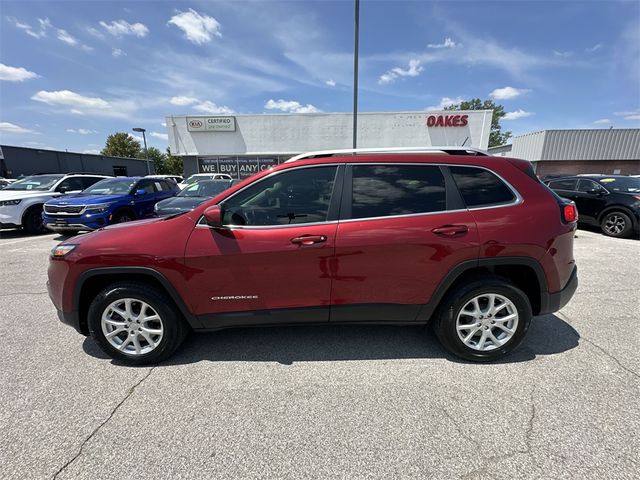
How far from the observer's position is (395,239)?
241 centimetres

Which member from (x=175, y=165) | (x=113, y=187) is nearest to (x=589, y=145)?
(x=113, y=187)

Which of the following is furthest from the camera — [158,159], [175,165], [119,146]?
[158,159]

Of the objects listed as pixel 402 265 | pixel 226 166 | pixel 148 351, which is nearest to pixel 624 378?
pixel 402 265

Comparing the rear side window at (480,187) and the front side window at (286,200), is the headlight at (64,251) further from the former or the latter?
the rear side window at (480,187)

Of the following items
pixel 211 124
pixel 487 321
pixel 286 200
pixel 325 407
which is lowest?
pixel 325 407

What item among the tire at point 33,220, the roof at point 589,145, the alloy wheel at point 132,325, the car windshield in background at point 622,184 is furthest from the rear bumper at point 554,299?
the roof at point 589,145

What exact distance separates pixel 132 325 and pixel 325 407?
1.80m

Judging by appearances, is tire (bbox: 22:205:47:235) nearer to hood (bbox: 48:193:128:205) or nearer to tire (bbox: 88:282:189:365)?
hood (bbox: 48:193:128:205)

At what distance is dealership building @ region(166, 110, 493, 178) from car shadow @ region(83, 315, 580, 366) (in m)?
18.2

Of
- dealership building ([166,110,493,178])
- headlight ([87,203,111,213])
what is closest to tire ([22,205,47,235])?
headlight ([87,203,111,213])

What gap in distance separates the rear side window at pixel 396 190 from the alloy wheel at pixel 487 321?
923 millimetres

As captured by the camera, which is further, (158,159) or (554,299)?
(158,159)

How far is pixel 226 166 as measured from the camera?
68.8 feet

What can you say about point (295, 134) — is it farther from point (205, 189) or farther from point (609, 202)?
point (609, 202)
